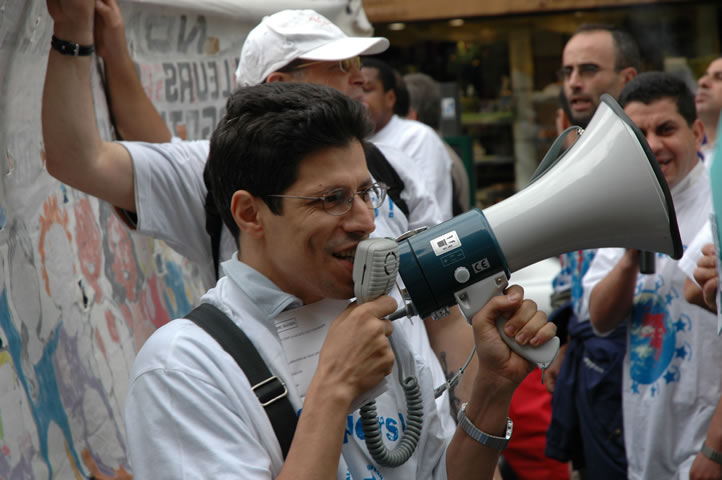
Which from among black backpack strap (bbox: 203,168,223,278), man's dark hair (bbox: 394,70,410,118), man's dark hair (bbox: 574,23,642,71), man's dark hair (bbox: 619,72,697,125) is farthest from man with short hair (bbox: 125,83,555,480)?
man's dark hair (bbox: 394,70,410,118)

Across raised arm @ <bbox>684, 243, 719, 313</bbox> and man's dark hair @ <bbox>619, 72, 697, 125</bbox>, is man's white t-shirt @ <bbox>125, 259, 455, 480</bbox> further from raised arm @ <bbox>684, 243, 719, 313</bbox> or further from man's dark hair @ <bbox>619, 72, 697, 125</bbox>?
man's dark hair @ <bbox>619, 72, 697, 125</bbox>

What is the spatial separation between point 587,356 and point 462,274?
1.94 m

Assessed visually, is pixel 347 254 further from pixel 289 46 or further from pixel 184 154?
pixel 289 46

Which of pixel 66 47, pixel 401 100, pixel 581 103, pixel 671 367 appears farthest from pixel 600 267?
pixel 401 100

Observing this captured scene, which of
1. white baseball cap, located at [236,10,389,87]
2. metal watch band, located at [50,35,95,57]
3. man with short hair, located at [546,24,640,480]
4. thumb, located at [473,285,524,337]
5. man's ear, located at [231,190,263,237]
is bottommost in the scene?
man with short hair, located at [546,24,640,480]

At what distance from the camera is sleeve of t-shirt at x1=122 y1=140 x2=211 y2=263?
245cm

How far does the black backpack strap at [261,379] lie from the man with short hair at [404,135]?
2.76 m

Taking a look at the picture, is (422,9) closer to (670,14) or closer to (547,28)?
(547,28)

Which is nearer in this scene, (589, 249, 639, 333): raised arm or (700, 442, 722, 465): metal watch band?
(700, 442, 722, 465): metal watch band

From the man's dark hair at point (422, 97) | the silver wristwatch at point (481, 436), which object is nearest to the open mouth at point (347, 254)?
the silver wristwatch at point (481, 436)

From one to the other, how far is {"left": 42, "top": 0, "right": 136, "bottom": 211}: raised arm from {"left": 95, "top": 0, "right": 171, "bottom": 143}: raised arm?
0.27 m

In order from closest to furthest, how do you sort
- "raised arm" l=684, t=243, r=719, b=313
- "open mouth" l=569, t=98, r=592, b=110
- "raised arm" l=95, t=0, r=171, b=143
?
"raised arm" l=684, t=243, r=719, b=313
"raised arm" l=95, t=0, r=171, b=143
"open mouth" l=569, t=98, r=592, b=110

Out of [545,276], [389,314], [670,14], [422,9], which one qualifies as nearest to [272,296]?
[389,314]

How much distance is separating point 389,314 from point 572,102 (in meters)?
2.78
